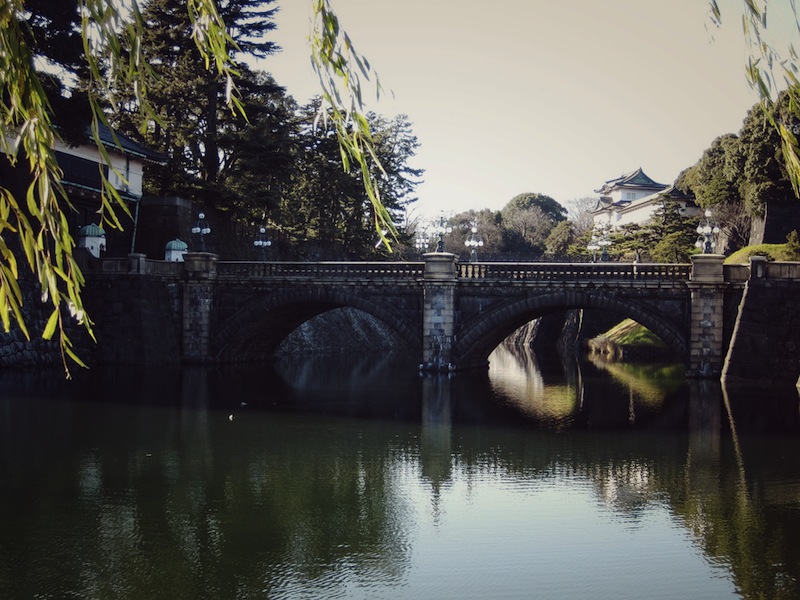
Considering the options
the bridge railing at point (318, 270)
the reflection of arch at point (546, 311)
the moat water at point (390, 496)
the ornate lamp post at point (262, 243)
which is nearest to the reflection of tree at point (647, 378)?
the reflection of arch at point (546, 311)

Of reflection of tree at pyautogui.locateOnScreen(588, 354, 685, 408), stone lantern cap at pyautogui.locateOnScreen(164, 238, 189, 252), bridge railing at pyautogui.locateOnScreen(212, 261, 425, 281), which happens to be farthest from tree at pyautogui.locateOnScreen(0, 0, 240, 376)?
stone lantern cap at pyautogui.locateOnScreen(164, 238, 189, 252)

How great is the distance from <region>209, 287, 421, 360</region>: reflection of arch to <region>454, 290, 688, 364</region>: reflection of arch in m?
2.71

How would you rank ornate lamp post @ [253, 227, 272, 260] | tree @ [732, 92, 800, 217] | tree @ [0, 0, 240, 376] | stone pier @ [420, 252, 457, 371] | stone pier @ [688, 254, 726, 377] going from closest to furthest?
tree @ [0, 0, 240, 376] → stone pier @ [688, 254, 726, 377] → stone pier @ [420, 252, 457, 371] → ornate lamp post @ [253, 227, 272, 260] → tree @ [732, 92, 800, 217]

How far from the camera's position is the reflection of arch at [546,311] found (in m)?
41.9

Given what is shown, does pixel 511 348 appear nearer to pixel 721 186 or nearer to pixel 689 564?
pixel 721 186

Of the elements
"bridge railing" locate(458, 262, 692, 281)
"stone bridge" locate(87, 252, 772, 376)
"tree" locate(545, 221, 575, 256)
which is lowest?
"stone bridge" locate(87, 252, 772, 376)

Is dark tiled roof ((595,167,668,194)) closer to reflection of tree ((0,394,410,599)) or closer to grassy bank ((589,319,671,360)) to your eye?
grassy bank ((589,319,671,360))

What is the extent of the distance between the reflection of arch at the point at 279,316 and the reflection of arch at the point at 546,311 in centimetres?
271

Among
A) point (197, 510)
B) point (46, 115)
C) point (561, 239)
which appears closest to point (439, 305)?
point (197, 510)

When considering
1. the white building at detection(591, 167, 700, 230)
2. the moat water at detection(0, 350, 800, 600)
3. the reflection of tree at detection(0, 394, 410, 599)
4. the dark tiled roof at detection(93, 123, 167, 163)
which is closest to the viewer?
the reflection of tree at detection(0, 394, 410, 599)

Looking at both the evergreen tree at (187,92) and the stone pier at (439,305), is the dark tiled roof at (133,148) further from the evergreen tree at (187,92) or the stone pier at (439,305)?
the stone pier at (439,305)

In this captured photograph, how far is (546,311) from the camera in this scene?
4594 centimetres

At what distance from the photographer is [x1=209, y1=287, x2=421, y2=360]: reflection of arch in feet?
149

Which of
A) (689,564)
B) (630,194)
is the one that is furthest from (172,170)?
(630,194)
